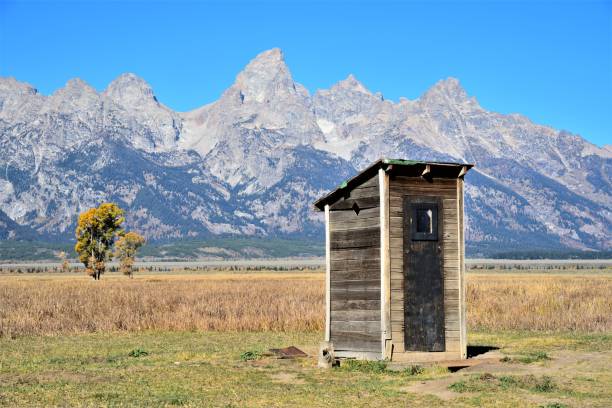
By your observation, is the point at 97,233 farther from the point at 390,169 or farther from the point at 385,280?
the point at 385,280

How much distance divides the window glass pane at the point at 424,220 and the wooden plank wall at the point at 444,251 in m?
0.30

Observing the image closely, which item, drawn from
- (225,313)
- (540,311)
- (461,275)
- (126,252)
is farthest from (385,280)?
(126,252)

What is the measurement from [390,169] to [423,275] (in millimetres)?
2726

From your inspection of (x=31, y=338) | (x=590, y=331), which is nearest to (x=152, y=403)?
(x=31, y=338)

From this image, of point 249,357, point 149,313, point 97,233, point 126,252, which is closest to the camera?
point 249,357

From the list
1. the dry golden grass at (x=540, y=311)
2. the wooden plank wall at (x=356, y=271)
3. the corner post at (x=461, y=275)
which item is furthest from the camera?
the dry golden grass at (x=540, y=311)

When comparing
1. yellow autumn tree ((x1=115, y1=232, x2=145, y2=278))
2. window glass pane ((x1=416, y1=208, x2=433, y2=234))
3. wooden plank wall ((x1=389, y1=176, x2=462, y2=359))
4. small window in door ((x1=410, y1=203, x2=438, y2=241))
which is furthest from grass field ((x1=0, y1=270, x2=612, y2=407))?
yellow autumn tree ((x1=115, y1=232, x2=145, y2=278))

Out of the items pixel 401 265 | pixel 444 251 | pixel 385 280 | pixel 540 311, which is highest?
pixel 444 251

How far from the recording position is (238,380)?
59.0 feet

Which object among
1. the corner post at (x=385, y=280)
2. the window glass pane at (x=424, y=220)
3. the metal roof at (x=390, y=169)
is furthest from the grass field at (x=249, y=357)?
the metal roof at (x=390, y=169)

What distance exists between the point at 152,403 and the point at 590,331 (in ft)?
57.9

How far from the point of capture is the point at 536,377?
17828 millimetres

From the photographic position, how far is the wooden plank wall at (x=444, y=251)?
67.3 ft

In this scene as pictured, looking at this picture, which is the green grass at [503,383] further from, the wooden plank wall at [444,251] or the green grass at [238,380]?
the wooden plank wall at [444,251]
